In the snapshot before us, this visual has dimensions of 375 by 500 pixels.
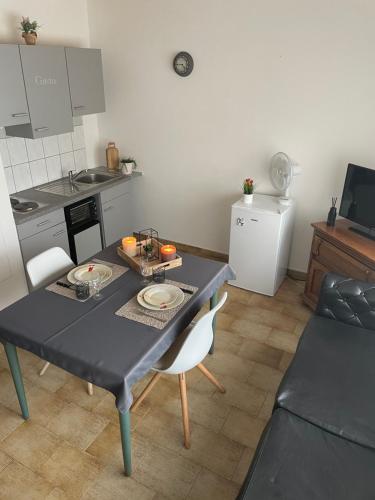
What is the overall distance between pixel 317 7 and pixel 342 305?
2.24 m

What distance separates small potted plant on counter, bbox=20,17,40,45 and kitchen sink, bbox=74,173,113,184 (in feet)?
4.36

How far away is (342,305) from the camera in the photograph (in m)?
2.34

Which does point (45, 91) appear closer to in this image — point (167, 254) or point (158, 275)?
point (167, 254)

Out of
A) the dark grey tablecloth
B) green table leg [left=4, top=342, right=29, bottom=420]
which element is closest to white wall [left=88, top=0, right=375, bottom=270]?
the dark grey tablecloth

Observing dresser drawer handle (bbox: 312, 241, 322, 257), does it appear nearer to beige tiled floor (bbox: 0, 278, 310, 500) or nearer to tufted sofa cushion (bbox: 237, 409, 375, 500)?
beige tiled floor (bbox: 0, 278, 310, 500)

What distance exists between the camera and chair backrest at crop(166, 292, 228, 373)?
6.10 ft

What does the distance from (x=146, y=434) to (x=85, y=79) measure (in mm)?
3121

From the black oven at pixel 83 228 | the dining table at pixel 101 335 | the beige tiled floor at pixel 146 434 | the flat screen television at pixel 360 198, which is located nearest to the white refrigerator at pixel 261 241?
the flat screen television at pixel 360 198

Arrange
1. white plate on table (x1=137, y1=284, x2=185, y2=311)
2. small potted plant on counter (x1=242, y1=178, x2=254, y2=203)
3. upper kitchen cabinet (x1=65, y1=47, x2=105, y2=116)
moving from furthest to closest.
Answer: upper kitchen cabinet (x1=65, y1=47, x2=105, y2=116), small potted plant on counter (x1=242, y1=178, x2=254, y2=203), white plate on table (x1=137, y1=284, x2=185, y2=311)

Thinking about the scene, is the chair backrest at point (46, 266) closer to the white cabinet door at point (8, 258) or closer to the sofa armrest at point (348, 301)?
the white cabinet door at point (8, 258)

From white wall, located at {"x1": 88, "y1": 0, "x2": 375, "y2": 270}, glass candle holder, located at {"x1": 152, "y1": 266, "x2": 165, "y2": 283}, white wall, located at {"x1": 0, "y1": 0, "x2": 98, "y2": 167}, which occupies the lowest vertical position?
glass candle holder, located at {"x1": 152, "y1": 266, "x2": 165, "y2": 283}

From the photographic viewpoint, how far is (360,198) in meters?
2.93

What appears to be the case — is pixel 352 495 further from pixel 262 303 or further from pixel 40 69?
pixel 40 69

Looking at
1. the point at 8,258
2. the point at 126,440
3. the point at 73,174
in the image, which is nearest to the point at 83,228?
the point at 73,174
